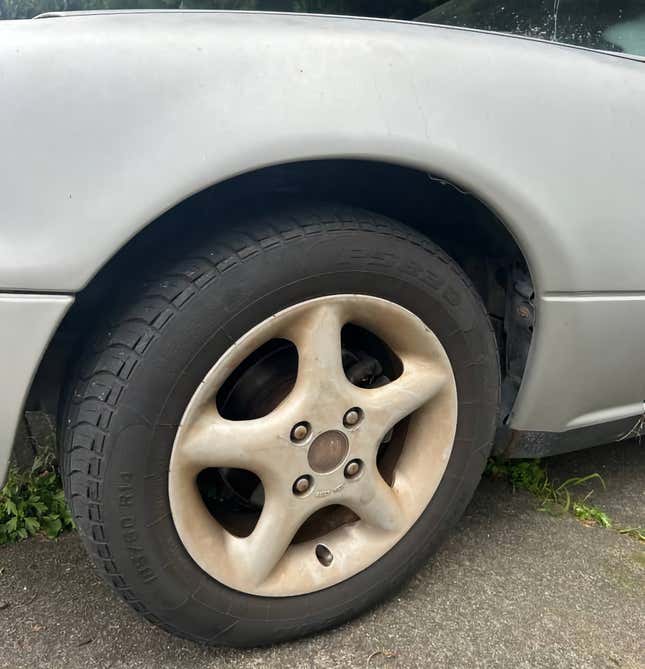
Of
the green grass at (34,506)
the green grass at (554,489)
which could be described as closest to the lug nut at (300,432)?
the green grass at (34,506)

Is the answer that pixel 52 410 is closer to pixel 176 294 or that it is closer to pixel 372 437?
pixel 176 294

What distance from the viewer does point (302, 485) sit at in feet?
4.11

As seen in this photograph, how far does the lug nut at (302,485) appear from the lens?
4.09ft

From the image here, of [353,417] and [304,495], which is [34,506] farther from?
[353,417]

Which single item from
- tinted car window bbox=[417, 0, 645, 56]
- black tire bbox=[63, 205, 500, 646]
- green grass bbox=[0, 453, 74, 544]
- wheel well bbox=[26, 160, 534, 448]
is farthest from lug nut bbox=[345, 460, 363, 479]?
tinted car window bbox=[417, 0, 645, 56]

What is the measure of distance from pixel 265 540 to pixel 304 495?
0.13 meters

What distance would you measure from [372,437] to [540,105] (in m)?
0.78

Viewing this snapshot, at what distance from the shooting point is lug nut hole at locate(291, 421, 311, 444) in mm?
1204

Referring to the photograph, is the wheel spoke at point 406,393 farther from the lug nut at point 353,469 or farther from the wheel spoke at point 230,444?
the wheel spoke at point 230,444

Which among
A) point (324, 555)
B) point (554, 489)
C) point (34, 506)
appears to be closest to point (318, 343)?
point (324, 555)

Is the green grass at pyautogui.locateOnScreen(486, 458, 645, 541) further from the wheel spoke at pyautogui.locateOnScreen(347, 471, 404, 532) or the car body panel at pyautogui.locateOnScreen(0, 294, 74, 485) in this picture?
the car body panel at pyautogui.locateOnScreen(0, 294, 74, 485)

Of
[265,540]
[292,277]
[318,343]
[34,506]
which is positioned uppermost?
[292,277]

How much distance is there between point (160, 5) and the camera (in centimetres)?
331

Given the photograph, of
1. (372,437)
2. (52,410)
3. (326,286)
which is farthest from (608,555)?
(52,410)
